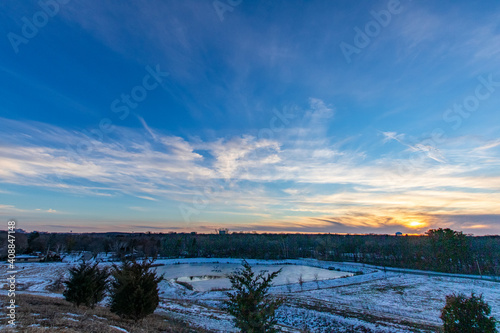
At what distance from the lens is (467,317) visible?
17000mm

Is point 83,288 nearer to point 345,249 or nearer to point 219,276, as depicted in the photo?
point 219,276

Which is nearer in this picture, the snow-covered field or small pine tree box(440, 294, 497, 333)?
small pine tree box(440, 294, 497, 333)

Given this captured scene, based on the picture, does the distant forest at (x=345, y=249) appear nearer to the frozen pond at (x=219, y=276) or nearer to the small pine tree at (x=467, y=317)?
the frozen pond at (x=219, y=276)

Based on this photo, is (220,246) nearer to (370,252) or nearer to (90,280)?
(370,252)

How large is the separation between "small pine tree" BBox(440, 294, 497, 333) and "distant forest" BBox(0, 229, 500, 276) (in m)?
66.5

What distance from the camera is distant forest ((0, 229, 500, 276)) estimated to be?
8956 centimetres

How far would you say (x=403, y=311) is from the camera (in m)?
35.5

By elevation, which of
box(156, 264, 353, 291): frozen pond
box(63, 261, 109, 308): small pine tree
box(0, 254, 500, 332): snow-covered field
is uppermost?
box(63, 261, 109, 308): small pine tree

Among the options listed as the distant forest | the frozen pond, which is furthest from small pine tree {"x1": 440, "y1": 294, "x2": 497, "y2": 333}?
the distant forest

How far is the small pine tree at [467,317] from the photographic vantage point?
653 inches

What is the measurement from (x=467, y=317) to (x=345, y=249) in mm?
128634

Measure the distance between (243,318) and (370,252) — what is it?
134 meters

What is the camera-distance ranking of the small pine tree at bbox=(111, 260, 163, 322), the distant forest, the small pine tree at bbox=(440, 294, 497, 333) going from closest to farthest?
the small pine tree at bbox=(440, 294, 497, 333) → the small pine tree at bbox=(111, 260, 163, 322) → the distant forest

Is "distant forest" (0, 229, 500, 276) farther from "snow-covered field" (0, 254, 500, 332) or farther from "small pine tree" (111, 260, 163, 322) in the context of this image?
"small pine tree" (111, 260, 163, 322)
